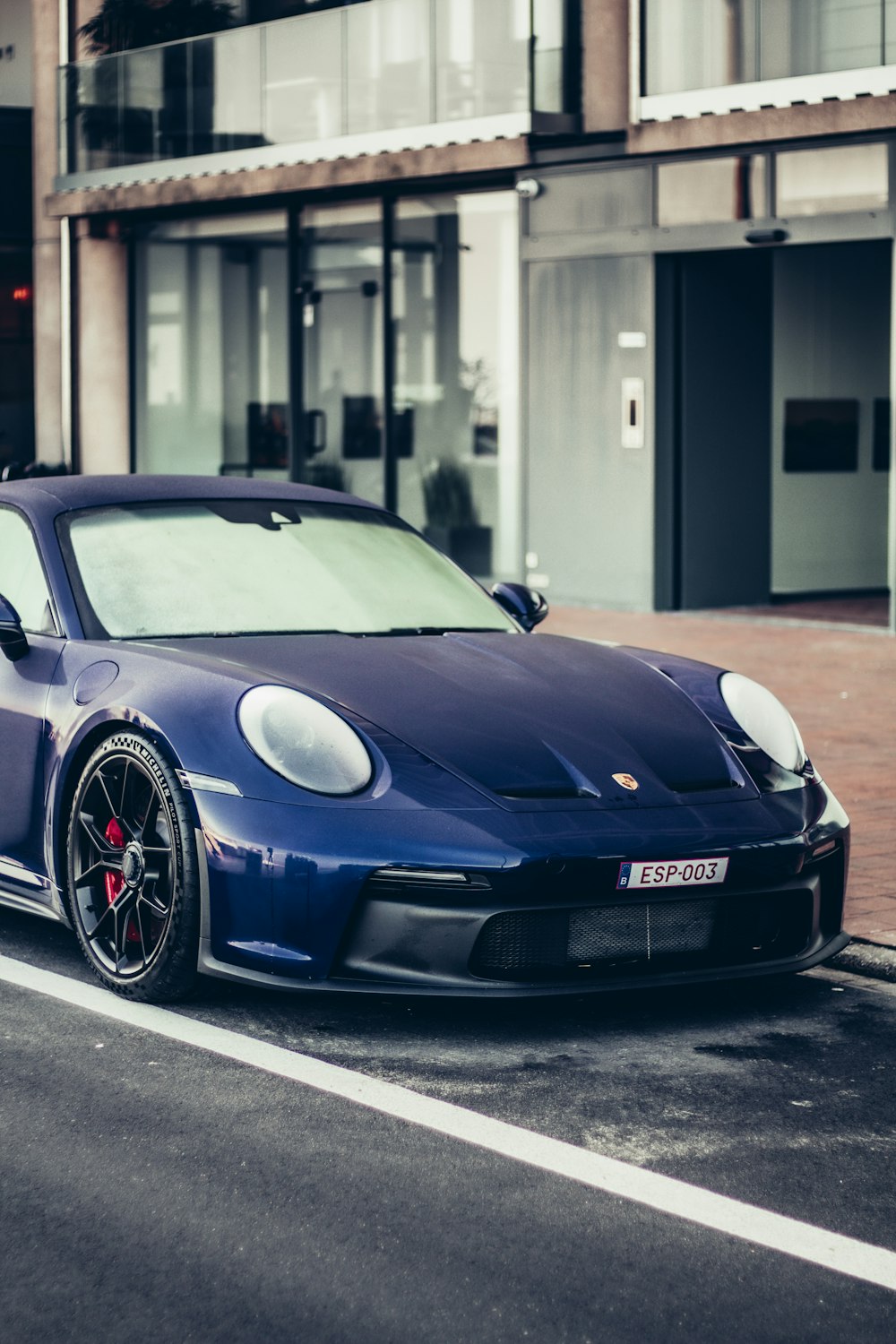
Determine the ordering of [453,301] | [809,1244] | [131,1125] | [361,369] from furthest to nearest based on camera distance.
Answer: [361,369], [453,301], [131,1125], [809,1244]

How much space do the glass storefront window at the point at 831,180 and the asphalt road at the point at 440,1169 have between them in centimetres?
927

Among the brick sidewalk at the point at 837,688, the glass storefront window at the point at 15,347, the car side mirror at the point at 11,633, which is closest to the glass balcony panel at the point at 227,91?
the glass storefront window at the point at 15,347

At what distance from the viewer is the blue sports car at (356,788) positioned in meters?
4.87

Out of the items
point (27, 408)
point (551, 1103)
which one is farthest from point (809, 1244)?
point (27, 408)

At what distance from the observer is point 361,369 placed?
19.0 m

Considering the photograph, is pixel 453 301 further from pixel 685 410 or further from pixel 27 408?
pixel 27 408

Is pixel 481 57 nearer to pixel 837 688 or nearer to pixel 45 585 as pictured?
pixel 837 688

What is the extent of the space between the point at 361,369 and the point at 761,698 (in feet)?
44.5

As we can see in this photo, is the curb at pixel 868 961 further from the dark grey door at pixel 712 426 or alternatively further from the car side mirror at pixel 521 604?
the dark grey door at pixel 712 426

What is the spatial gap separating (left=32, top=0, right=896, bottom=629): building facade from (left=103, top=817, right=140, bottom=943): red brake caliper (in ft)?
31.8

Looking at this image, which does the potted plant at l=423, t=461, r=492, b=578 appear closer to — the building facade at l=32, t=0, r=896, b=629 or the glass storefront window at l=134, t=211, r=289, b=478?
the building facade at l=32, t=0, r=896, b=629

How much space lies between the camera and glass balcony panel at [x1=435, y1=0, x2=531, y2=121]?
16.4 meters

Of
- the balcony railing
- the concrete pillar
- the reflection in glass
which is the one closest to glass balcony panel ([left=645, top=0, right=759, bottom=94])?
the reflection in glass

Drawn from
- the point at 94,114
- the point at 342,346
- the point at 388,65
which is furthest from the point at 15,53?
the point at 388,65
